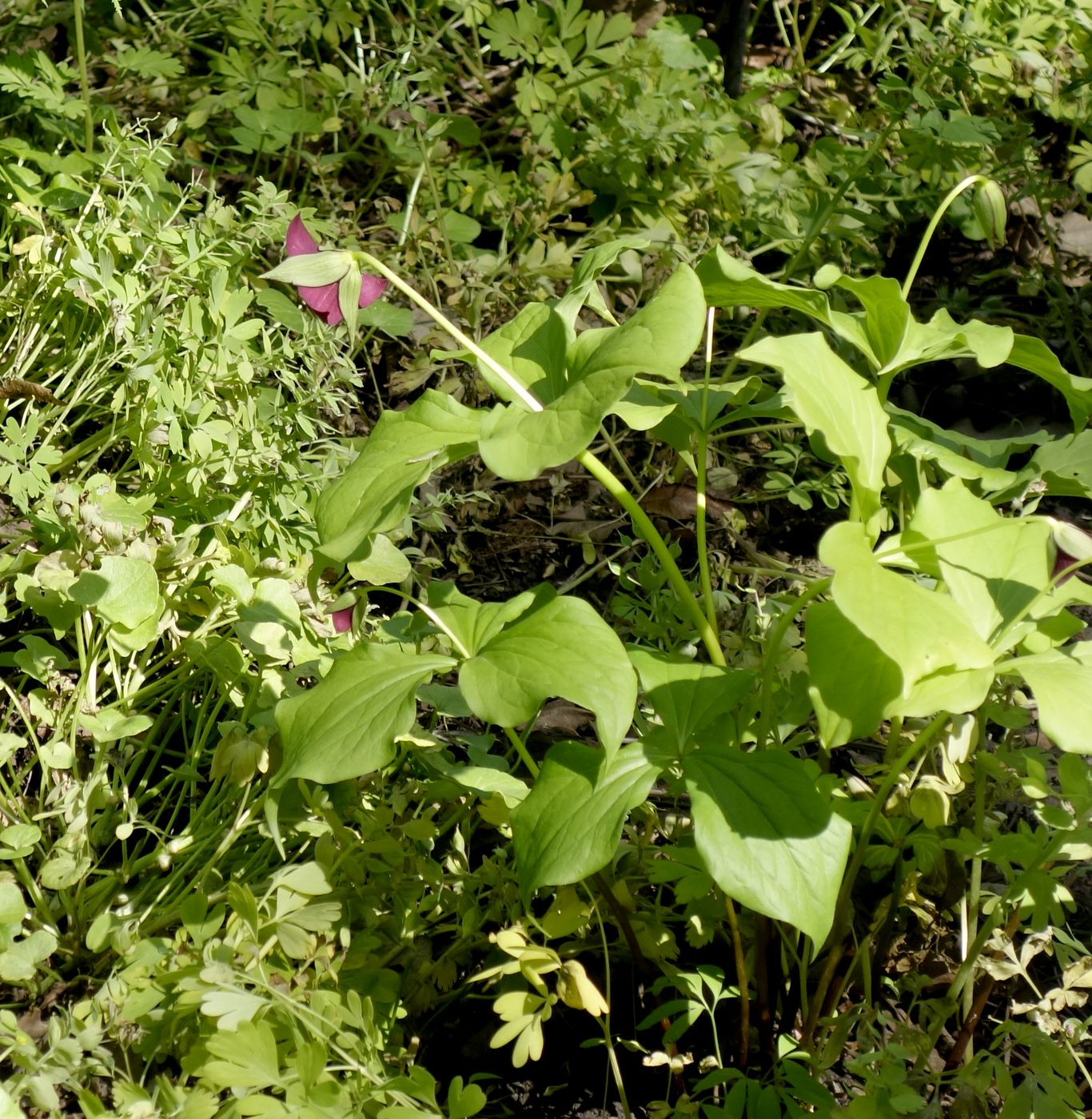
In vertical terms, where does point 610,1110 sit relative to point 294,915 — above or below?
below

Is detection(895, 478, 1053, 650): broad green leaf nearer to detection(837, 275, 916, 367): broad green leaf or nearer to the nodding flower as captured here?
detection(837, 275, 916, 367): broad green leaf

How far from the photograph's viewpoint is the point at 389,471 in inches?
37.3

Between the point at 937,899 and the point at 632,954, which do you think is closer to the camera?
the point at 632,954

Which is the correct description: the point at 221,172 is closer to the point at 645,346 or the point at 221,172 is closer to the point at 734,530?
the point at 734,530

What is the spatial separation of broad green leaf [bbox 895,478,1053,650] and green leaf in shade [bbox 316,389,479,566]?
0.38 metres

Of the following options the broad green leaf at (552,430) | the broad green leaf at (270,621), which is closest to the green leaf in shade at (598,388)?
the broad green leaf at (552,430)

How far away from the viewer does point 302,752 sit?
91 cm

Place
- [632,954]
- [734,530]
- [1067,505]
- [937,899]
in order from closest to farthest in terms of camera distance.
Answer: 1. [632,954]
2. [937,899]
3. [734,530]
4. [1067,505]

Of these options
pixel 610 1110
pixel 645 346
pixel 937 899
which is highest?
pixel 645 346

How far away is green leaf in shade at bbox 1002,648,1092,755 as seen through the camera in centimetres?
77

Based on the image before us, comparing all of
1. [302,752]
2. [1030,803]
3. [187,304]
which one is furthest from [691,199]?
[302,752]

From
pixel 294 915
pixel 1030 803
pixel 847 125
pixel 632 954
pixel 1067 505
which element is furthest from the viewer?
pixel 847 125

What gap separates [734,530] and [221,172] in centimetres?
146

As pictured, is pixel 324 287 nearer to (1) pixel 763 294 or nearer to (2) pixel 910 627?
(1) pixel 763 294
